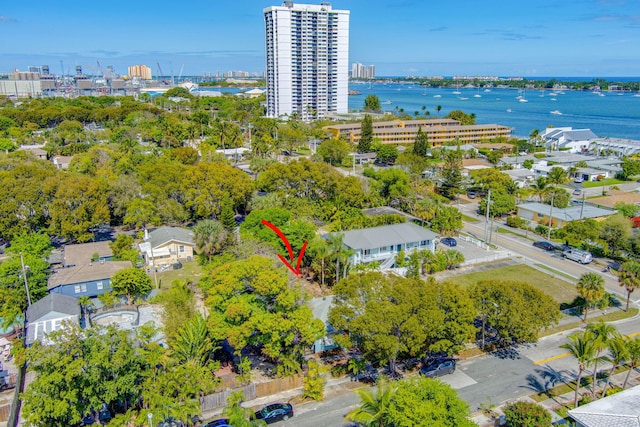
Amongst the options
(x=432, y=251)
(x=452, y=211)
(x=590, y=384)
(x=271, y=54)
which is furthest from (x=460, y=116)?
(x=590, y=384)

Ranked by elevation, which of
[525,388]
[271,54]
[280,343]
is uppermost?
[271,54]

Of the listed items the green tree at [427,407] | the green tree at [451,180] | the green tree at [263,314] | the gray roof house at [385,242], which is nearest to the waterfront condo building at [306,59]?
the green tree at [451,180]

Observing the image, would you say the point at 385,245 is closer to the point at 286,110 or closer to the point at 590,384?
the point at 590,384

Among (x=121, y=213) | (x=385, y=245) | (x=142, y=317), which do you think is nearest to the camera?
(x=142, y=317)

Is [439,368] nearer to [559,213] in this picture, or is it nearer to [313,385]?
[313,385]

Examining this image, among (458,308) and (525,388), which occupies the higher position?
(458,308)

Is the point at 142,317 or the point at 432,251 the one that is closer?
the point at 142,317

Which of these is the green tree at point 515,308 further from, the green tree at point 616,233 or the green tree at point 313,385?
the green tree at point 616,233
